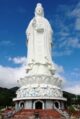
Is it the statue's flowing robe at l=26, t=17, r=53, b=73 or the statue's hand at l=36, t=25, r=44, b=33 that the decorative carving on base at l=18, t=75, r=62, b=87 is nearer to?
the statue's flowing robe at l=26, t=17, r=53, b=73

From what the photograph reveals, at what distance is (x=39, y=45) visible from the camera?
30234 mm

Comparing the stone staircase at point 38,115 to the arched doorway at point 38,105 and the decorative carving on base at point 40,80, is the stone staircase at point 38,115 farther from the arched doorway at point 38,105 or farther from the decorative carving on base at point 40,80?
the decorative carving on base at point 40,80

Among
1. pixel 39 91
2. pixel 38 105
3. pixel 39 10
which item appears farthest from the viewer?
pixel 39 10

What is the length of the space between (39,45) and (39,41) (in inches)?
18.6

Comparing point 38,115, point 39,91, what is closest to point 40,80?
point 39,91

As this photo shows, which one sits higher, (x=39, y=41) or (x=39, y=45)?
(x=39, y=41)

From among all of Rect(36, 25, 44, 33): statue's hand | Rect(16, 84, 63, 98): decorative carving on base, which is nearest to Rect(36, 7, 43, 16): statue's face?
Rect(36, 25, 44, 33): statue's hand

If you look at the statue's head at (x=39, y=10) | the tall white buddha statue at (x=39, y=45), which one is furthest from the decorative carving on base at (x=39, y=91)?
the statue's head at (x=39, y=10)

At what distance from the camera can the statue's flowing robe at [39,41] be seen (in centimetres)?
2973

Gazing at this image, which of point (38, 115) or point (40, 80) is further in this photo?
point (40, 80)

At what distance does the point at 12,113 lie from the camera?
24.2 meters

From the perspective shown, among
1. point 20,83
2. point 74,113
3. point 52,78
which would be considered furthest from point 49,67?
point 74,113

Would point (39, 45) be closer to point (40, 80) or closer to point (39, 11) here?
point (39, 11)

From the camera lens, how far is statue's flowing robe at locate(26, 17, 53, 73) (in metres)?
29.7
